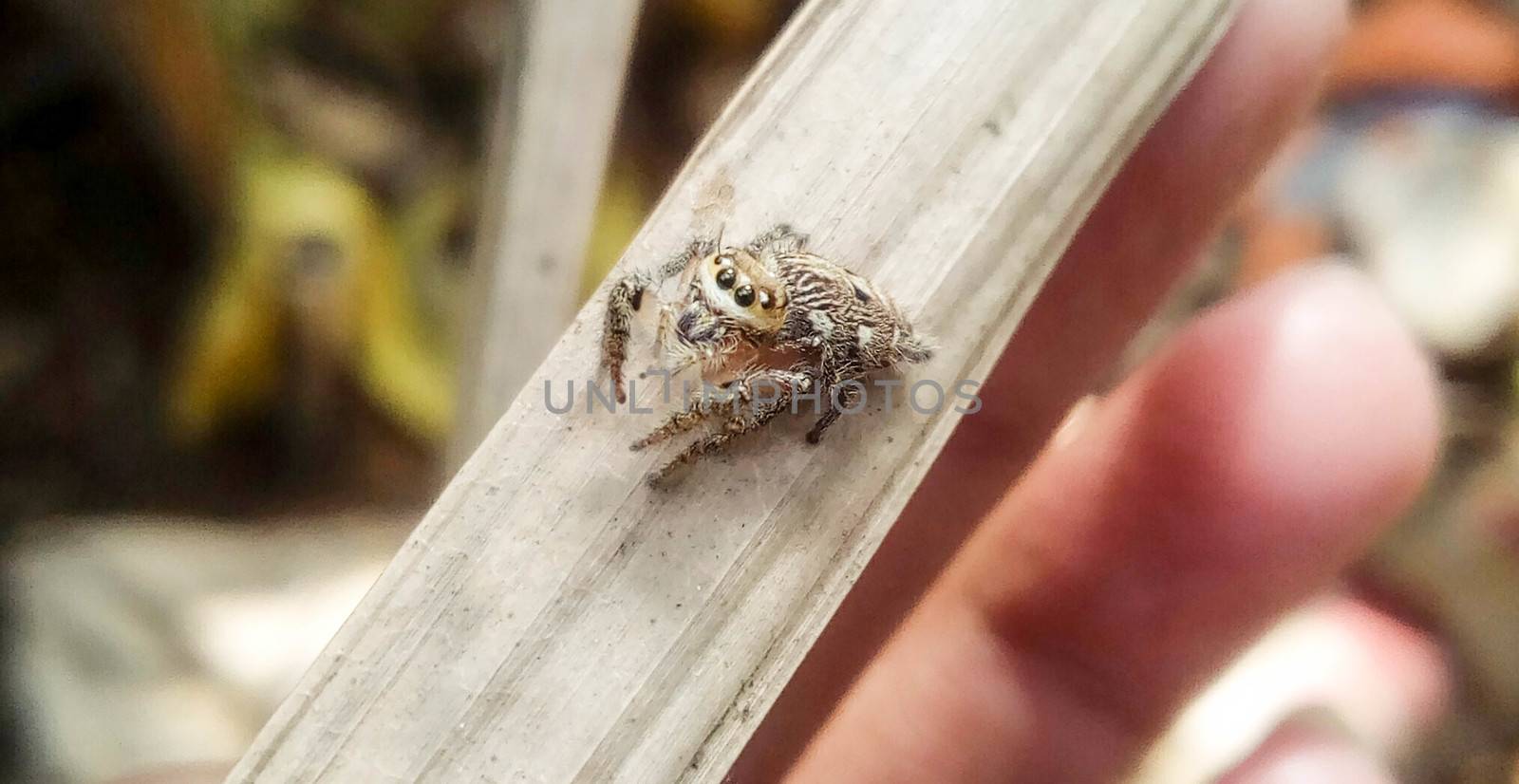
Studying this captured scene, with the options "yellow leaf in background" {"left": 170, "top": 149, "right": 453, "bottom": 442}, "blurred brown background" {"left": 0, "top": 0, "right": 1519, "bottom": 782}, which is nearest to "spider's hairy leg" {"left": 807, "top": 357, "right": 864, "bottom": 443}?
"blurred brown background" {"left": 0, "top": 0, "right": 1519, "bottom": 782}

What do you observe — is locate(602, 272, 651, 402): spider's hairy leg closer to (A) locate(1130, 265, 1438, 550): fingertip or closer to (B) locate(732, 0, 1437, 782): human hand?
(B) locate(732, 0, 1437, 782): human hand

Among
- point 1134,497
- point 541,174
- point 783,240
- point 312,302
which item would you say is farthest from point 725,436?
point 312,302

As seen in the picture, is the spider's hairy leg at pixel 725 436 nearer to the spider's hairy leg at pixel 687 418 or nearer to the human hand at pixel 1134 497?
the spider's hairy leg at pixel 687 418

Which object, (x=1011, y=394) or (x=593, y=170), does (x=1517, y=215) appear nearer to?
(x=1011, y=394)

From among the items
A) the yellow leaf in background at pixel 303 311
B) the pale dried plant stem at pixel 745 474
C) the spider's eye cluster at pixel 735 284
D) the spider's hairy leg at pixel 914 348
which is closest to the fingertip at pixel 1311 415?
the pale dried plant stem at pixel 745 474

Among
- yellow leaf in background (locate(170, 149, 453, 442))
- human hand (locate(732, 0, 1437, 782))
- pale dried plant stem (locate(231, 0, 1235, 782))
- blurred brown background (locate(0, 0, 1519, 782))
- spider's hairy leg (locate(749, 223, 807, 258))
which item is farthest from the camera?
yellow leaf in background (locate(170, 149, 453, 442))
